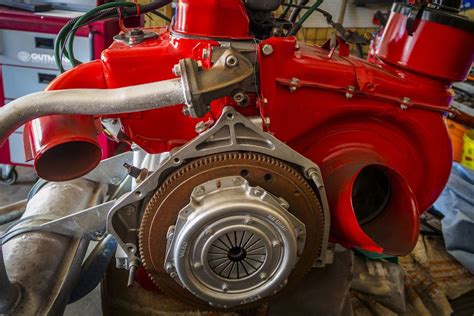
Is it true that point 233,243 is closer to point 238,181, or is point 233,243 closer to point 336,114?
A: point 238,181

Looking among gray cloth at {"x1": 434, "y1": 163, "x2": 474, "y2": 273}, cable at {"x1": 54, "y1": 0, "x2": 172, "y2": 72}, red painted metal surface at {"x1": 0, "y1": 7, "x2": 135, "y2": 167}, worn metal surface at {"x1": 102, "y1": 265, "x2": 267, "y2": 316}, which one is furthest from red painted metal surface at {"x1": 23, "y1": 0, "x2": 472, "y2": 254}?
red painted metal surface at {"x1": 0, "y1": 7, "x2": 135, "y2": 167}

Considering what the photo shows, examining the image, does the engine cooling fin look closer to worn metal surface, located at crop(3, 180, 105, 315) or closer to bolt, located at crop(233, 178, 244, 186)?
bolt, located at crop(233, 178, 244, 186)

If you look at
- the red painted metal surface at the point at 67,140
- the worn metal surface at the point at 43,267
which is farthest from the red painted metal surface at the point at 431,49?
the worn metal surface at the point at 43,267

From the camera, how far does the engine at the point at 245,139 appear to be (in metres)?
0.69

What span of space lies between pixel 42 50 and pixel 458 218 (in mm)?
1656

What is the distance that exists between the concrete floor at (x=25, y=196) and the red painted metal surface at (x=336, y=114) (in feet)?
2.39

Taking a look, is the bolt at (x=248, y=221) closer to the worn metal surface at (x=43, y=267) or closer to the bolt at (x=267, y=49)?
the bolt at (x=267, y=49)

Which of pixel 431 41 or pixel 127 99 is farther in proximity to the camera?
pixel 431 41

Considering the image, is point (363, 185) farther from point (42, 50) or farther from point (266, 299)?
point (42, 50)

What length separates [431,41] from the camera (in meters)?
0.87

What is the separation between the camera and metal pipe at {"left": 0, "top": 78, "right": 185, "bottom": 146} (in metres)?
Answer: 0.65

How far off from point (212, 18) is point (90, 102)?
283mm

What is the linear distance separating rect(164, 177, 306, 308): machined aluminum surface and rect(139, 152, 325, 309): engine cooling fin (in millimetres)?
19

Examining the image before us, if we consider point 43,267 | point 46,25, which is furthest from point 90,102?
point 46,25
